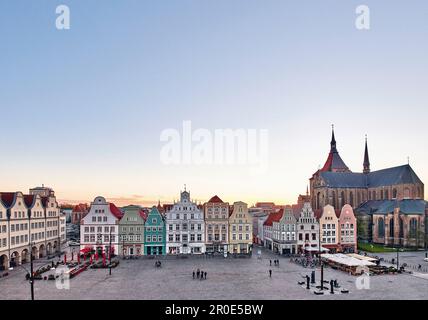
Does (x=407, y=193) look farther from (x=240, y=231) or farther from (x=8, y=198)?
(x=8, y=198)

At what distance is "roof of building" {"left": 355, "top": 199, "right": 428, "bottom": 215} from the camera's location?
92.5 meters

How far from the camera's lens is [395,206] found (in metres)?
96.3

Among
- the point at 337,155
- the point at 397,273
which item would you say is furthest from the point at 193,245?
the point at 337,155

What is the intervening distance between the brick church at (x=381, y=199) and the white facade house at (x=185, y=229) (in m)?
46.0

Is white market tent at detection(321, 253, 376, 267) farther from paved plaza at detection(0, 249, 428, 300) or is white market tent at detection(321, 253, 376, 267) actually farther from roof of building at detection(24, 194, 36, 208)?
roof of building at detection(24, 194, 36, 208)

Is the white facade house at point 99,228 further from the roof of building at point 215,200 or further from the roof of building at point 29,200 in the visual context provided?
the roof of building at point 215,200

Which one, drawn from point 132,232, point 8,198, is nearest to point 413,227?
point 132,232

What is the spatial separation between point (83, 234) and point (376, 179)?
84.7m

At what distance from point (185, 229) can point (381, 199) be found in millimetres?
63323

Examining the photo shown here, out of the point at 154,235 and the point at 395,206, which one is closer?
the point at 154,235

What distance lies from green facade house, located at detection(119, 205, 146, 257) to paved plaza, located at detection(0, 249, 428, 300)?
1371 cm

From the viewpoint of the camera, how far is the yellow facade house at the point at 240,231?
78.6m

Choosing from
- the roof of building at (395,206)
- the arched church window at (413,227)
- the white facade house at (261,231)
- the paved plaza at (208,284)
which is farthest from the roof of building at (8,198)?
the roof of building at (395,206)

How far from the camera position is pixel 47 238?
7594cm
